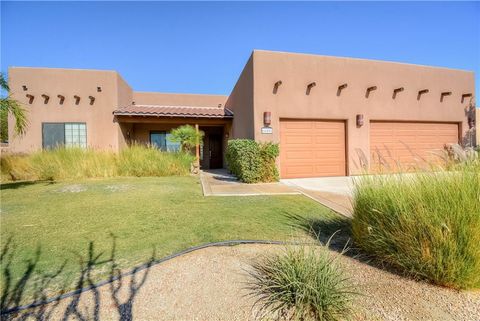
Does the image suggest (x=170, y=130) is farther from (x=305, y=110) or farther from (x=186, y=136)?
(x=305, y=110)

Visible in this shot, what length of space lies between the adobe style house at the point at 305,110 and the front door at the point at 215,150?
2.98 meters

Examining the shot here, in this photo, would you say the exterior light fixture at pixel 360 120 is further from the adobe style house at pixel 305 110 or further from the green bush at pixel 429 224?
the green bush at pixel 429 224

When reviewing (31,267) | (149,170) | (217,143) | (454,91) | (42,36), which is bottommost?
(31,267)

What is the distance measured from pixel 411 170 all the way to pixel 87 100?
1568 centimetres

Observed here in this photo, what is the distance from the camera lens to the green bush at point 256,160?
29.3 ft

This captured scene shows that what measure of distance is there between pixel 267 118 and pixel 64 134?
11.8 m

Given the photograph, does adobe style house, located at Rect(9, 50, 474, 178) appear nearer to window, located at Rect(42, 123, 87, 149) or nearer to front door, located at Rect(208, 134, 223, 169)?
window, located at Rect(42, 123, 87, 149)

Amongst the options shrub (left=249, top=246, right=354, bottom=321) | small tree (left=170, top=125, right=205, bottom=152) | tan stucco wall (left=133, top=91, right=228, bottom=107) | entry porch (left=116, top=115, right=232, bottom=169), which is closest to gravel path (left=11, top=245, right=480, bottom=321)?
shrub (left=249, top=246, right=354, bottom=321)

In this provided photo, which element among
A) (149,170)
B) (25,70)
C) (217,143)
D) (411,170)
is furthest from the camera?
(217,143)

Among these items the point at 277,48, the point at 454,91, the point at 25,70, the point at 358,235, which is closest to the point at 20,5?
the point at 25,70

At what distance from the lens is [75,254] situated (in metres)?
3.18

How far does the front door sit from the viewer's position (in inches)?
687

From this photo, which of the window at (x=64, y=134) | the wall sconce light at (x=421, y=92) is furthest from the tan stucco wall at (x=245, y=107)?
the window at (x=64, y=134)

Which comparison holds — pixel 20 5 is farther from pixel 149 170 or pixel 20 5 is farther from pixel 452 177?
pixel 452 177
